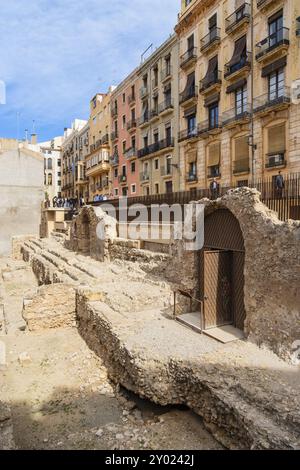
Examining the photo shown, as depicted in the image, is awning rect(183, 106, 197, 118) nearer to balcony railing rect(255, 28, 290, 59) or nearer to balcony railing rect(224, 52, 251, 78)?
balcony railing rect(224, 52, 251, 78)

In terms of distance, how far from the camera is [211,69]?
20.9 meters

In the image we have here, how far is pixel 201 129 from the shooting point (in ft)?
70.9

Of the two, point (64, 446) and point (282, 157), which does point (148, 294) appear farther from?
point (282, 157)

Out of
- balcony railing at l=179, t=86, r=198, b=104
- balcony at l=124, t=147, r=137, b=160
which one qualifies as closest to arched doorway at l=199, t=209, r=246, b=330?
balcony railing at l=179, t=86, r=198, b=104

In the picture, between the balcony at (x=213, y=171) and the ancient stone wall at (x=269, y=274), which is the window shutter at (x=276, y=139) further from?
the ancient stone wall at (x=269, y=274)

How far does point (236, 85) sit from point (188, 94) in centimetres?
500

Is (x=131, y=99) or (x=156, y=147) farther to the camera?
(x=131, y=99)

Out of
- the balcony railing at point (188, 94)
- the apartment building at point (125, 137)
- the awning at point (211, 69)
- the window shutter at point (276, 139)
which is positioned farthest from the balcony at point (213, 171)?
the apartment building at point (125, 137)

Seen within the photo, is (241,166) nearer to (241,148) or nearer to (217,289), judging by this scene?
(241,148)

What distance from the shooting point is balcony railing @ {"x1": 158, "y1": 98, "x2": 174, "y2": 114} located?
2467 cm

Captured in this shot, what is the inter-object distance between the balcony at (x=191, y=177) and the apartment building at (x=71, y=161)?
1001 inches

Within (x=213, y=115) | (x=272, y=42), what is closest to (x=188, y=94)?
(x=213, y=115)

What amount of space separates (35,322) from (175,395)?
19.1ft
